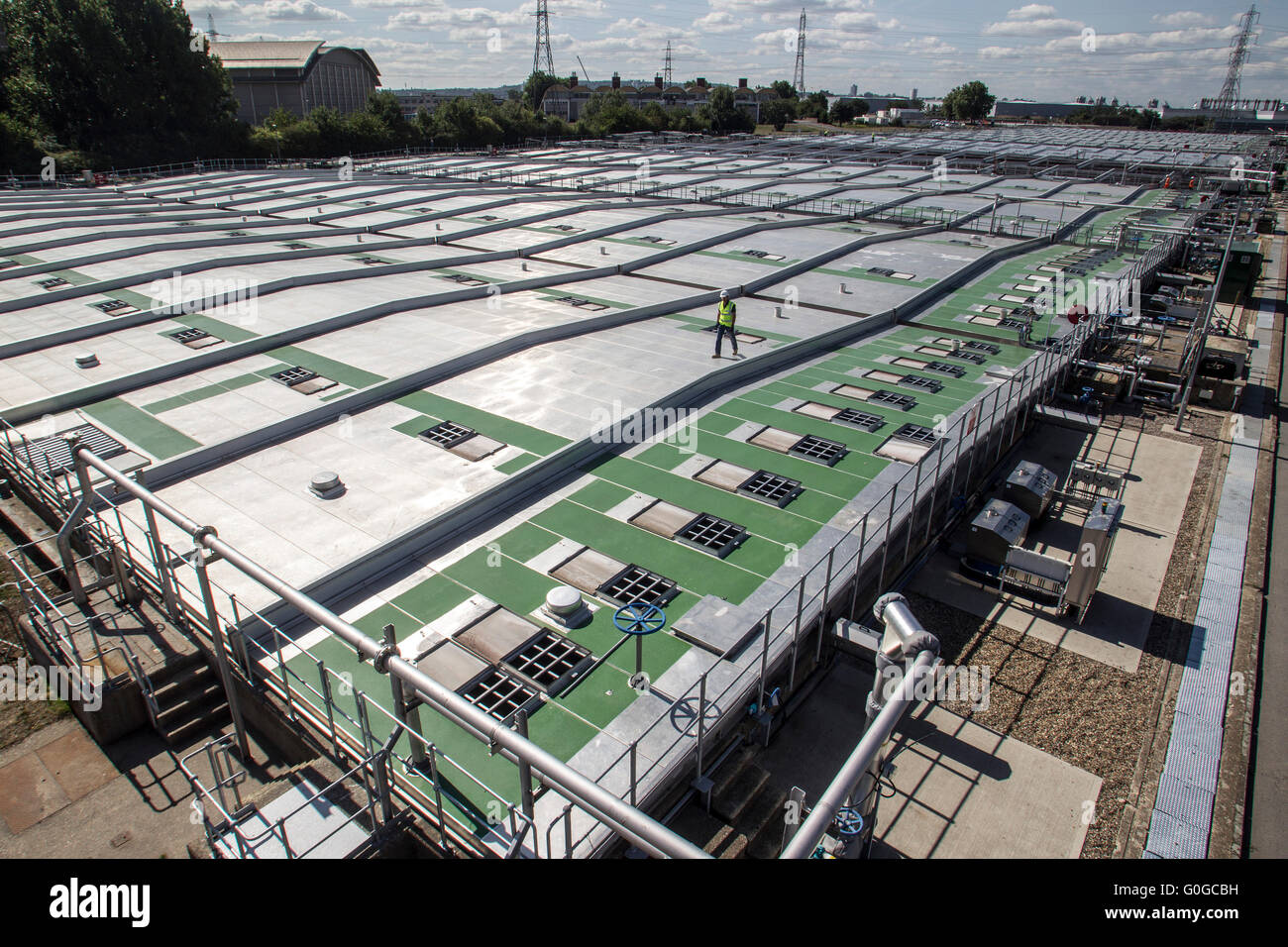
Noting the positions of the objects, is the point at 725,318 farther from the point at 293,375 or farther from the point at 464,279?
the point at 464,279

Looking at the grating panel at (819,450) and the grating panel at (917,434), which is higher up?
the grating panel at (917,434)

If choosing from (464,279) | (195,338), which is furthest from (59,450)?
(464,279)

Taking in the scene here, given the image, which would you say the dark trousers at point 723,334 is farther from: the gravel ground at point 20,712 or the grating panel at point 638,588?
the gravel ground at point 20,712

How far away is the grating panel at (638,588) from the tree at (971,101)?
171 meters

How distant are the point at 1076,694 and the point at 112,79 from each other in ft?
238

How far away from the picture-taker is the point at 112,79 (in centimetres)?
5562

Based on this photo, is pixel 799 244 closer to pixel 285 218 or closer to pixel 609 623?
pixel 285 218

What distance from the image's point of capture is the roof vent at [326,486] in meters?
13.0

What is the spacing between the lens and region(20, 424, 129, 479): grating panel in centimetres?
1371

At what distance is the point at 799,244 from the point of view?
113ft

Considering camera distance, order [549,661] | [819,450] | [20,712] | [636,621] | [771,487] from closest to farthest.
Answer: [636,621] < [549,661] < [20,712] < [771,487] < [819,450]

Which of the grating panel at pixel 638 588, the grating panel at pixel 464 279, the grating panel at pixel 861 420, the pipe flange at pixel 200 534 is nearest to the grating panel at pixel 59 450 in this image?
the pipe flange at pixel 200 534

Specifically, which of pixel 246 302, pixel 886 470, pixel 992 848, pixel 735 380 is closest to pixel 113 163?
pixel 246 302

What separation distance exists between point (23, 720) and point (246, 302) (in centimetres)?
1534
